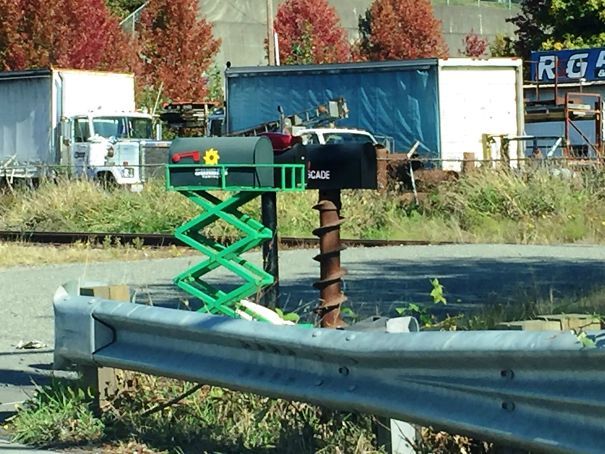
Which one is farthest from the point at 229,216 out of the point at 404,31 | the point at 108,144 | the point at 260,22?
the point at 260,22

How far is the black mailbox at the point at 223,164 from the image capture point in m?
8.44

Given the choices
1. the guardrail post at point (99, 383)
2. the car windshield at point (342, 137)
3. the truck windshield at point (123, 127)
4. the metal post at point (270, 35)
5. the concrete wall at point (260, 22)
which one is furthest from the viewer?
the concrete wall at point (260, 22)

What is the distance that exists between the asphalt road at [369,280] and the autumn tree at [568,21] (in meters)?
30.4

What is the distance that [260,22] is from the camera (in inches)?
2365

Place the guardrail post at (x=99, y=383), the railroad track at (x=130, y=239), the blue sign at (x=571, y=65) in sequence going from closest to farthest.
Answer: the guardrail post at (x=99, y=383) < the railroad track at (x=130, y=239) < the blue sign at (x=571, y=65)

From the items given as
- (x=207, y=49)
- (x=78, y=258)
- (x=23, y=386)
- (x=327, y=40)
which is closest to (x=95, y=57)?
(x=207, y=49)

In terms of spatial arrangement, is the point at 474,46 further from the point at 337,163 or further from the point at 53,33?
the point at 337,163

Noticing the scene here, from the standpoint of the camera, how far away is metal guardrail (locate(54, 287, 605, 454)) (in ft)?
16.5

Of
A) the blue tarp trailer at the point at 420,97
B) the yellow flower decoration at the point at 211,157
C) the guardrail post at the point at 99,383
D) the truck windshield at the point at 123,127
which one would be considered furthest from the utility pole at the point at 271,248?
the truck windshield at the point at 123,127

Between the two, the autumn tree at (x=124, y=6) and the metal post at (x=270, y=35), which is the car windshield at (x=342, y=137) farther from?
the autumn tree at (x=124, y=6)

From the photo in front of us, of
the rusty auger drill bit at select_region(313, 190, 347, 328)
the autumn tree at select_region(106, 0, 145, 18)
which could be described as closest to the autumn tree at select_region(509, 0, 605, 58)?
the autumn tree at select_region(106, 0, 145, 18)

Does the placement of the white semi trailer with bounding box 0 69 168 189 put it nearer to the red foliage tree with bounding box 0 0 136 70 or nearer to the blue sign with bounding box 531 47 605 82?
the red foliage tree with bounding box 0 0 136 70

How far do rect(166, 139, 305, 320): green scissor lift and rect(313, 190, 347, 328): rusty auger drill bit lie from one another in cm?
22

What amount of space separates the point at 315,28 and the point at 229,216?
46.9 m
